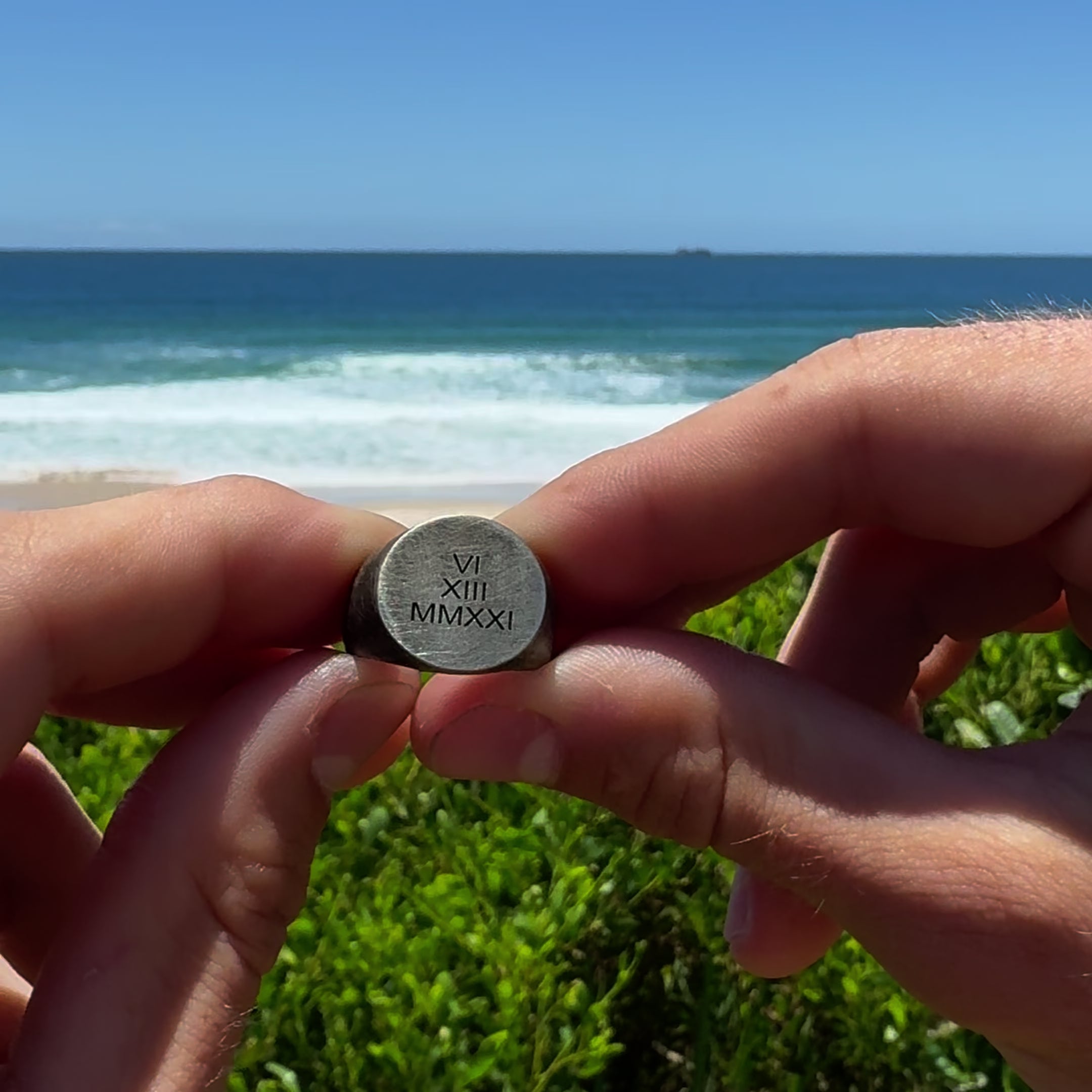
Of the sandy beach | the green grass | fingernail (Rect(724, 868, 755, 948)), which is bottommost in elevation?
the sandy beach

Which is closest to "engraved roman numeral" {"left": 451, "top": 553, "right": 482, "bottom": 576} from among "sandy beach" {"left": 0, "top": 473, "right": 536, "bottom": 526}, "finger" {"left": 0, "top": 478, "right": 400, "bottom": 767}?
"finger" {"left": 0, "top": 478, "right": 400, "bottom": 767}

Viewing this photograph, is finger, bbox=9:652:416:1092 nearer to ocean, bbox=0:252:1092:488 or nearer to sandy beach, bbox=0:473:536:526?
ocean, bbox=0:252:1092:488

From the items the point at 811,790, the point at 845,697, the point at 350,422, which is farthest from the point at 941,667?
the point at 350,422

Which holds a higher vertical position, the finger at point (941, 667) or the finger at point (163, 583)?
the finger at point (163, 583)

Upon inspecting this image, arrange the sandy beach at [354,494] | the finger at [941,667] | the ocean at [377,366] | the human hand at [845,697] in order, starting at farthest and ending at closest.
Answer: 1. the ocean at [377,366]
2. the sandy beach at [354,494]
3. the finger at [941,667]
4. the human hand at [845,697]

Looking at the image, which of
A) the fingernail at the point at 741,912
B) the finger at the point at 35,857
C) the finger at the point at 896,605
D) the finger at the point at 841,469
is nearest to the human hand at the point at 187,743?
the finger at the point at 35,857

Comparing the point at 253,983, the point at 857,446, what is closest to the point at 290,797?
the point at 253,983

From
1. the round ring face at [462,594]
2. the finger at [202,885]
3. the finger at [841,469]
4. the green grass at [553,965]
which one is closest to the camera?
the finger at [202,885]

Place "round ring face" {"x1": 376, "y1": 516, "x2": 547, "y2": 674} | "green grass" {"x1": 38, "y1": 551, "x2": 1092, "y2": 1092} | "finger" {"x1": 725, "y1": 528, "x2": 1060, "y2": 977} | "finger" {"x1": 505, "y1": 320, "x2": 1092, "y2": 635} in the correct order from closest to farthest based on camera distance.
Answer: "round ring face" {"x1": 376, "y1": 516, "x2": 547, "y2": 674} < "finger" {"x1": 505, "y1": 320, "x2": 1092, "y2": 635} < "green grass" {"x1": 38, "y1": 551, "x2": 1092, "y2": 1092} < "finger" {"x1": 725, "y1": 528, "x2": 1060, "y2": 977}

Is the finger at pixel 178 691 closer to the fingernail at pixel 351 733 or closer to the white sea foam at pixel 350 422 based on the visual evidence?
the fingernail at pixel 351 733
